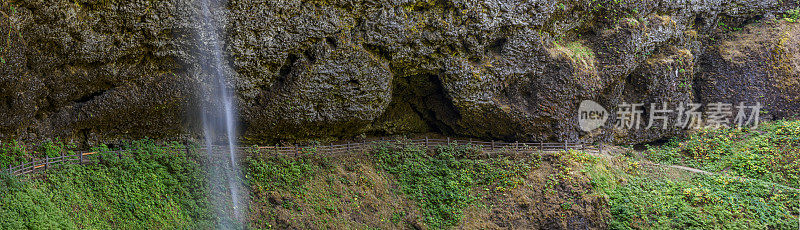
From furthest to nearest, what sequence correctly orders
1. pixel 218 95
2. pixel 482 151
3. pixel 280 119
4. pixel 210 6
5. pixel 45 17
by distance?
pixel 482 151, pixel 280 119, pixel 218 95, pixel 210 6, pixel 45 17

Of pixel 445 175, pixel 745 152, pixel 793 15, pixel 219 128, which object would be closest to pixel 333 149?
pixel 219 128

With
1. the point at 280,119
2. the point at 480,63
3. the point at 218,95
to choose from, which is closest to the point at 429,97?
the point at 480,63

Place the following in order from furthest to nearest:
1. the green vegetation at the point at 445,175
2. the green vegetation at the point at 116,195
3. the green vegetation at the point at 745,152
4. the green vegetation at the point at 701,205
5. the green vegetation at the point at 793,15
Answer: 1. the green vegetation at the point at 793,15
2. the green vegetation at the point at 745,152
3. the green vegetation at the point at 445,175
4. the green vegetation at the point at 701,205
5. the green vegetation at the point at 116,195

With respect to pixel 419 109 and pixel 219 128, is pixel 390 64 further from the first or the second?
pixel 219 128

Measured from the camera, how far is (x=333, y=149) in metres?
18.8

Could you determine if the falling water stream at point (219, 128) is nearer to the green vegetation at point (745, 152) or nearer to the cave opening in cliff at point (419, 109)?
the cave opening in cliff at point (419, 109)

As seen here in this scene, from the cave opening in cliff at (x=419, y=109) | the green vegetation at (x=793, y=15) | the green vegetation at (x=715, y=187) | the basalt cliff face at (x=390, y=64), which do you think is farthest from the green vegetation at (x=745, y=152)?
the cave opening in cliff at (x=419, y=109)

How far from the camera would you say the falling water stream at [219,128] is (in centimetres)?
1491

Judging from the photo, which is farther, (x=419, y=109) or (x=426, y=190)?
(x=419, y=109)

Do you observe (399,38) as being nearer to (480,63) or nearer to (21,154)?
(480,63)

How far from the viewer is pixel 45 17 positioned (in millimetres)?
12961

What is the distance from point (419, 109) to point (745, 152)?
12.0 meters

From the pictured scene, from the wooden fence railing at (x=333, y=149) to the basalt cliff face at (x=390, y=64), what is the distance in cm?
47

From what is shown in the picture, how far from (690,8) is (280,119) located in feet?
54.0
